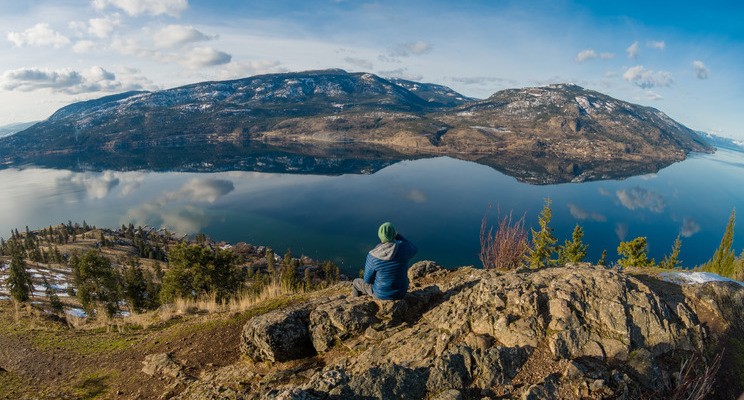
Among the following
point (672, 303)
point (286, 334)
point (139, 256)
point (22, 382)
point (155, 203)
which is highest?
point (672, 303)

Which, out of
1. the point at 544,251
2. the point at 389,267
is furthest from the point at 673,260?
the point at 389,267

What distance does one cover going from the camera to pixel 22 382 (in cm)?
1055

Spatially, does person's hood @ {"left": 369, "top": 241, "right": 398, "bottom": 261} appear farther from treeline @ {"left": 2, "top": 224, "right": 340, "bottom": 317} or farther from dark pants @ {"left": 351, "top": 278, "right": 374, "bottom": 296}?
treeline @ {"left": 2, "top": 224, "right": 340, "bottom": 317}

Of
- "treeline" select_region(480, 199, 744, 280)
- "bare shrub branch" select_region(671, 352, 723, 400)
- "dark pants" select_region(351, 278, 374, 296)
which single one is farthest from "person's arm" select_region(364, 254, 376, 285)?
"treeline" select_region(480, 199, 744, 280)

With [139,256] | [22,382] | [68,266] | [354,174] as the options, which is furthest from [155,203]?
[22,382]

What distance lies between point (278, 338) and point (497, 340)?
5517 millimetres

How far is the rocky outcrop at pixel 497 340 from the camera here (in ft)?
22.5

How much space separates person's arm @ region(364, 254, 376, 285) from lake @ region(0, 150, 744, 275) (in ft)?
219

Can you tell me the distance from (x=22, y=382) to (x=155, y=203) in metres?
153

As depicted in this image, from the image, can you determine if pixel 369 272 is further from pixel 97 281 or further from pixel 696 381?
pixel 97 281

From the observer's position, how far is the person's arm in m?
9.89

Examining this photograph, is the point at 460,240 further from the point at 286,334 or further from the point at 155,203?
the point at 155,203

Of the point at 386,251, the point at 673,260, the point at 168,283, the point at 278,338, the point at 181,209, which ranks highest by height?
the point at 386,251

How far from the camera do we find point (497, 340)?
823 centimetres
